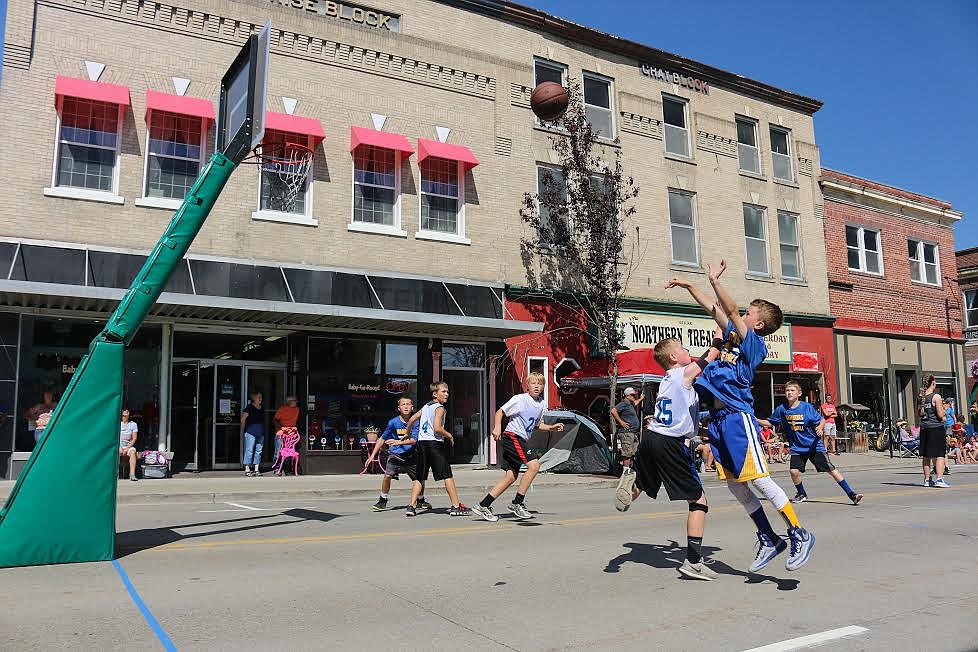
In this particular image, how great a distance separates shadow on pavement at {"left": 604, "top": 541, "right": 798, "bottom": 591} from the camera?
6340mm

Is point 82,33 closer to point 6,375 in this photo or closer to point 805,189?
point 6,375

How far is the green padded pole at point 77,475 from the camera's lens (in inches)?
260

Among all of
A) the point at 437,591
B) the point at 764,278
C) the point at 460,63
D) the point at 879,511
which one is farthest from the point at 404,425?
the point at 764,278

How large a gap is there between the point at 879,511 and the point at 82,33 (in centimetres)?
1681

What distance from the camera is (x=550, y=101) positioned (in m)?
18.0

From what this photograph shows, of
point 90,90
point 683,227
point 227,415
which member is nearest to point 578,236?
point 683,227

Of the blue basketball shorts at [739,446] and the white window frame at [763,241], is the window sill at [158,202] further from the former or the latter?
the white window frame at [763,241]

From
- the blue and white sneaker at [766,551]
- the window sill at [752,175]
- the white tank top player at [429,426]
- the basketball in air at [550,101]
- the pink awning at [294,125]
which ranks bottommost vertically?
the blue and white sneaker at [766,551]

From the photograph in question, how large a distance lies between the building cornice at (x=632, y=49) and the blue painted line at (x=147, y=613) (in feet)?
58.7

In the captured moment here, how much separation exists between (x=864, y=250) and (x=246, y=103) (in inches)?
1024

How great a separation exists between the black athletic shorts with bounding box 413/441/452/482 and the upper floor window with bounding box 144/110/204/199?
30.7 ft

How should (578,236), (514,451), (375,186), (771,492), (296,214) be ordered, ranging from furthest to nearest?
(578,236) < (375,186) < (296,214) < (514,451) < (771,492)

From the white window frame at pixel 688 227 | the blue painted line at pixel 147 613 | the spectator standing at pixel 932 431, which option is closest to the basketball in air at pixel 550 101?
the white window frame at pixel 688 227

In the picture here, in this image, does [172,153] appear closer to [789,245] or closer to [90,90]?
[90,90]
